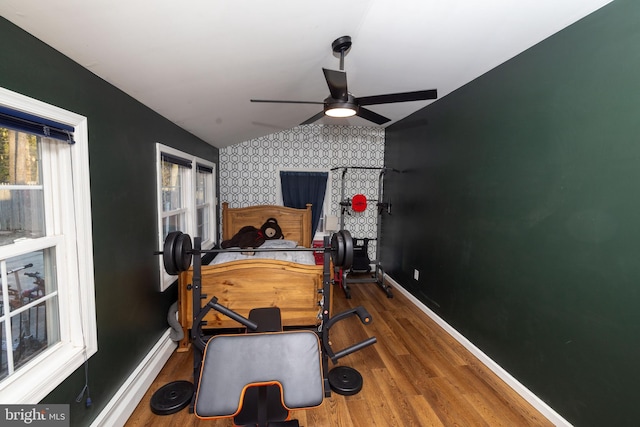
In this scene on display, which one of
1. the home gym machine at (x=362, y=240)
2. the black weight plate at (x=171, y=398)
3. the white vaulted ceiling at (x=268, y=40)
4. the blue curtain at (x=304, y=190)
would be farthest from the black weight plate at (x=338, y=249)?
the blue curtain at (x=304, y=190)

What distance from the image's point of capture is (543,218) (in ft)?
Result: 6.77

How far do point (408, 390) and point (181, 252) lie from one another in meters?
2.01

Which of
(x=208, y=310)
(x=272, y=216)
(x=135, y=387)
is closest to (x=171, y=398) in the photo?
(x=135, y=387)

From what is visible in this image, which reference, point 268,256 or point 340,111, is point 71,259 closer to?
point 340,111

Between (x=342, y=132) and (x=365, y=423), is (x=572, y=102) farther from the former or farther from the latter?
(x=342, y=132)

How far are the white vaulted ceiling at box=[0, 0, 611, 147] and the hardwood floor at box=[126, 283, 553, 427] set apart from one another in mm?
2294

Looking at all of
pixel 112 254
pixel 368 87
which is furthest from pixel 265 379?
pixel 368 87

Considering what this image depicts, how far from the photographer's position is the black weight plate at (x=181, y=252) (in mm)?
1924

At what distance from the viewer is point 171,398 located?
2.07 m

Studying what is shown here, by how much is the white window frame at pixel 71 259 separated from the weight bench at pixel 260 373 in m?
0.80

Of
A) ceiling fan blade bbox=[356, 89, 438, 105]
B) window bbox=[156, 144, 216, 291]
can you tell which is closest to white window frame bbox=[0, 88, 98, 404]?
window bbox=[156, 144, 216, 291]

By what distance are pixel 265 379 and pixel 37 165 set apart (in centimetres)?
155

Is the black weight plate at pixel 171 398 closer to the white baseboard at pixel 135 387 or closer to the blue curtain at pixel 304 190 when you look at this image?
the white baseboard at pixel 135 387

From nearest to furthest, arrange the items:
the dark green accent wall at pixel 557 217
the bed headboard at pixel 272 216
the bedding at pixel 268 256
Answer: the dark green accent wall at pixel 557 217
the bedding at pixel 268 256
the bed headboard at pixel 272 216
